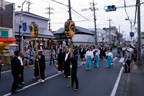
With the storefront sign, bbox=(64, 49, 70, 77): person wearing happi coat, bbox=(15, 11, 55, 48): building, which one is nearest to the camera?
bbox=(64, 49, 70, 77): person wearing happi coat

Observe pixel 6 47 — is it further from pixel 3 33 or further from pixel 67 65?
pixel 67 65

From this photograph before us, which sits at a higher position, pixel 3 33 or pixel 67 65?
pixel 3 33

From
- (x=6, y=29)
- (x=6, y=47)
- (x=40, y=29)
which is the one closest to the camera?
(x=6, y=47)

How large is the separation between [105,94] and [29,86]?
3.55 meters

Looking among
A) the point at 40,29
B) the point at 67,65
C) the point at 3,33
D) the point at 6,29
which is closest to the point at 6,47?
the point at 3,33

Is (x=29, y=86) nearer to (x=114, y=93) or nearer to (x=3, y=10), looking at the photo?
(x=114, y=93)

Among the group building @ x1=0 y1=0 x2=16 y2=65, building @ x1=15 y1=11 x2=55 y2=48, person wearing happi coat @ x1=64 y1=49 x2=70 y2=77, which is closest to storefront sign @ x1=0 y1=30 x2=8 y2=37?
building @ x1=0 y1=0 x2=16 y2=65

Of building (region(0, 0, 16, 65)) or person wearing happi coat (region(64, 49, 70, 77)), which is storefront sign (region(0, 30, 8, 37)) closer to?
building (region(0, 0, 16, 65))

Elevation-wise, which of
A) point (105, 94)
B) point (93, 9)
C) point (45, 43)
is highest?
point (93, 9)

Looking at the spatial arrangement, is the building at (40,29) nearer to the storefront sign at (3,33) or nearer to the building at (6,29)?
the building at (6,29)

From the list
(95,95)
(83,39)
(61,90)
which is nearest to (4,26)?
(61,90)

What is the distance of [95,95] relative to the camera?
6.14m

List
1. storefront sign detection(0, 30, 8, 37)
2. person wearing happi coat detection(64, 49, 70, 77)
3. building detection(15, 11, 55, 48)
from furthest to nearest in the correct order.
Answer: building detection(15, 11, 55, 48)
storefront sign detection(0, 30, 8, 37)
person wearing happi coat detection(64, 49, 70, 77)

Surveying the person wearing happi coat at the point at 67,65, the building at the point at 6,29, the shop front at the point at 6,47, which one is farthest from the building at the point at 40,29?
the person wearing happi coat at the point at 67,65
